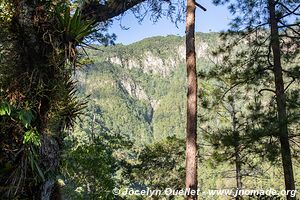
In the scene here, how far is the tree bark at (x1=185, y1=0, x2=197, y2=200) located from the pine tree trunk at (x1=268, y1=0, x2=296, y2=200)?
2.46m

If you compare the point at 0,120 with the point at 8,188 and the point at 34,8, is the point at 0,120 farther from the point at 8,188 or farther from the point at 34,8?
the point at 34,8

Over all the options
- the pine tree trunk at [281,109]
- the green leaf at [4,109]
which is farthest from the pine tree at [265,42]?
the green leaf at [4,109]

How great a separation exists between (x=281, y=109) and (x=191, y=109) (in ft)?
9.74

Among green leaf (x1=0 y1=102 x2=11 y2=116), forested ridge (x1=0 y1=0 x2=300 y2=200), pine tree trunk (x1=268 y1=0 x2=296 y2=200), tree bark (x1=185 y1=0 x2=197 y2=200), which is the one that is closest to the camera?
green leaf (x1=0 y1=102 x2=11 y2=116)

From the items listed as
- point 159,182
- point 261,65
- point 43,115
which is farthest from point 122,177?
point 43,115

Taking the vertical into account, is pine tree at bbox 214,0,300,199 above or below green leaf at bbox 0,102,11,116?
above

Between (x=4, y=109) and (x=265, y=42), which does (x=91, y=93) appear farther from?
(x=265, y=42)

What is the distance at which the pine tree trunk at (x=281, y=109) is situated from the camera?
6488 millimetres

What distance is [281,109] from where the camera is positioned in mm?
6867

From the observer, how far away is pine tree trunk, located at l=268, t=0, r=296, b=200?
649cm

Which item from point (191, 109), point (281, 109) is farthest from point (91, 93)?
point (281, 109)

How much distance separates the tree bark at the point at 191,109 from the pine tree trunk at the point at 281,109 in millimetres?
2455

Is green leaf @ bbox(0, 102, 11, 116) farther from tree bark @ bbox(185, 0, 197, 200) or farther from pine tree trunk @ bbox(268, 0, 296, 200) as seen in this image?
pine tree trunk @ bbox(268, 0, 296, 200)

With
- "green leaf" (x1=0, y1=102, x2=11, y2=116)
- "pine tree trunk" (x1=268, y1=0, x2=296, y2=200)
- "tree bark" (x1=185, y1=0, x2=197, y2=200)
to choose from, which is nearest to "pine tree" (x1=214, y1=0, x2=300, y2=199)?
"pine tree trunk" (x1=268, y1=0, x2=296, y2=200)
